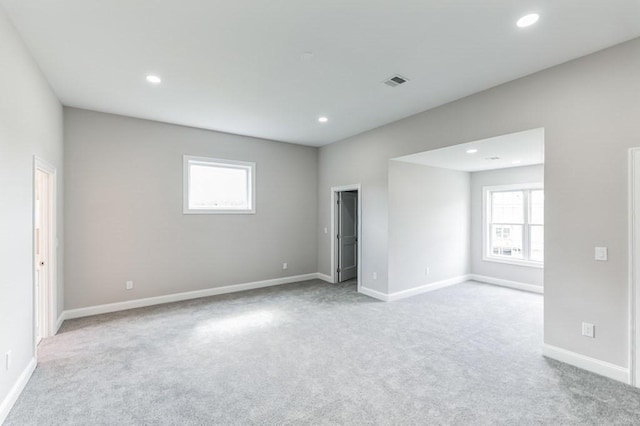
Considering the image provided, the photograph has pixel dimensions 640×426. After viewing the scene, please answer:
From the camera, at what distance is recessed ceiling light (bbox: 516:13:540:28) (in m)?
2.28

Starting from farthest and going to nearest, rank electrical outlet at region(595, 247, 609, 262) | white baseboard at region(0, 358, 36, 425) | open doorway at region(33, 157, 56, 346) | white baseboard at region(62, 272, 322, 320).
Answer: white baseboard at region(62, 272, 322, 320) < open doorway at region(33, 157, 56, 346) < electrical outlet at region(595, 247, 609, 262) < white baseboard at region(0, 358, 36, 425)

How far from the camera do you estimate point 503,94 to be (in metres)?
3.44

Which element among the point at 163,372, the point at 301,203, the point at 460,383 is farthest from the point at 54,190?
the point at 460,383

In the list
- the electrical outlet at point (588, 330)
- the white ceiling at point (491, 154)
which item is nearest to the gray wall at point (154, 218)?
→ the white ceiling at point (491, 154)

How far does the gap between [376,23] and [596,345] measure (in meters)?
3.59

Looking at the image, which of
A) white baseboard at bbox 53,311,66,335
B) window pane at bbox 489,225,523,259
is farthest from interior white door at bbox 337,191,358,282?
white baseboard at bbox 53,311,66,335

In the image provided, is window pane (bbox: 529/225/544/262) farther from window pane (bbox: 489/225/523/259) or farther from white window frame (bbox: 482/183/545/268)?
window pane (bbox: 489/225/523/259)

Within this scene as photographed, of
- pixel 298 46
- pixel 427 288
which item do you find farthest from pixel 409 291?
pixel 298 46

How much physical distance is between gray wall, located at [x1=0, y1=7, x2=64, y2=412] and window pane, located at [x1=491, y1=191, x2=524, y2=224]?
7.49 m

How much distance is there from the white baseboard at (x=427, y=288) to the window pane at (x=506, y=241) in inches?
35.2

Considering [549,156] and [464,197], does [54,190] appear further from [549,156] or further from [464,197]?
[464,197]

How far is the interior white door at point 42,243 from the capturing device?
3.52m

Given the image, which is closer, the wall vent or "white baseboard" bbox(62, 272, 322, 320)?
the wall vent

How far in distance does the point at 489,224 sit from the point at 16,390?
7.51 m
